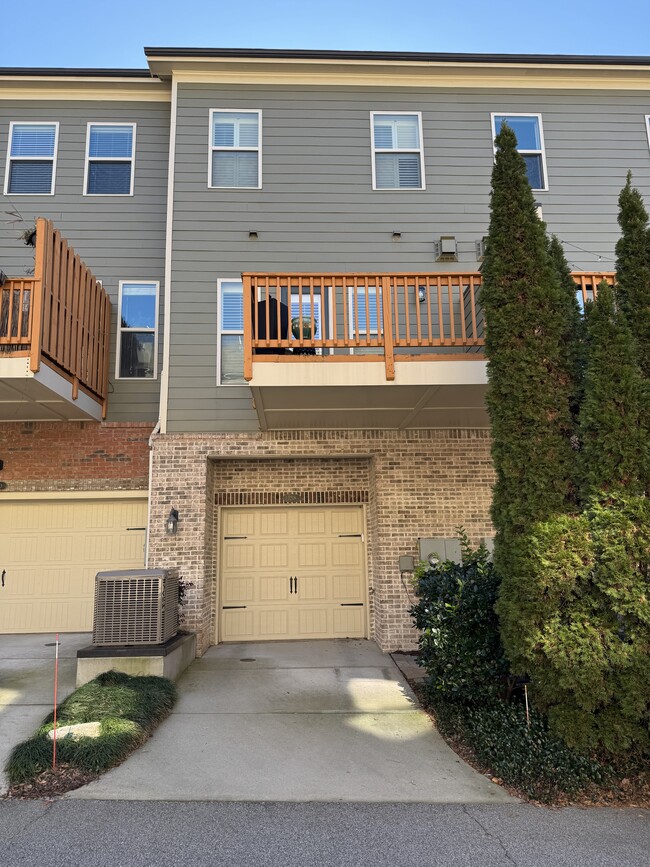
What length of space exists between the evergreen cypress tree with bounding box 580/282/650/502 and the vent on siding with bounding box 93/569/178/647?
454cm

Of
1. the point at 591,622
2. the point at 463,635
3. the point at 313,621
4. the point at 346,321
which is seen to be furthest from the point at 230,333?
the point at 591,622

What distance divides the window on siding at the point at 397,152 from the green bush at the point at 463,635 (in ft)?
20.1

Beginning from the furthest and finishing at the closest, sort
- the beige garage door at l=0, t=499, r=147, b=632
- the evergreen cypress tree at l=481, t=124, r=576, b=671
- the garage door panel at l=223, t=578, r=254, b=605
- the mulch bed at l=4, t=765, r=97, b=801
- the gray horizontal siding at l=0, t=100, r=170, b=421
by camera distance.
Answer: the gray horizontal siding at l=0, t=100, r=170, b=421, the beige garage door at l=0, t=499, r=147, b=632, the garage door panel at l=223, t=578, r=254, b=605, the evergreen cypress tree at l=481, t=124, r=576, b=671, the mulch bed at l=4, t=765, r=97, b=801

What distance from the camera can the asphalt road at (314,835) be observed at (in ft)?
10.4

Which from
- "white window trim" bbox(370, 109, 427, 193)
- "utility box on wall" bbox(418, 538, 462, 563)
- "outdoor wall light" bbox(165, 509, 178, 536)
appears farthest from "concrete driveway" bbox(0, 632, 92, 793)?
"white window trim" bbox(370, 109, 427, 193)

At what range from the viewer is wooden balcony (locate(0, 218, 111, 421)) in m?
6.49

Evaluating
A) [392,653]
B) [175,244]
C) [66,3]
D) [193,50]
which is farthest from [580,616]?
[66,3]

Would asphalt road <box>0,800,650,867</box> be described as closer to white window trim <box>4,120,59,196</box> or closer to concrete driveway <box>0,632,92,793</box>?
concrete driveway <box>0,632,92,793</box>

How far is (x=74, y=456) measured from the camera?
8.40 metres

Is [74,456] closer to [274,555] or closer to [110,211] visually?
[274,555]

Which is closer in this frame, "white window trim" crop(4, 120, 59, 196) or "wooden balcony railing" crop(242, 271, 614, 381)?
"wooden balcony railing" crop(242, 271, 614, 381)

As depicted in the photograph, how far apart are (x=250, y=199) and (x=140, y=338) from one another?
271cm

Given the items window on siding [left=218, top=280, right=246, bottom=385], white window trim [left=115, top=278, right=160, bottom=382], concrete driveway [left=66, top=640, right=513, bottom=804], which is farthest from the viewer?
white window trim [left=115, top=278, right=160, bottom=382]

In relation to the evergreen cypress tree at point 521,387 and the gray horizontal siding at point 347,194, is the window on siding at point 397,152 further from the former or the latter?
the evergreen cypress tree at point 521,387
